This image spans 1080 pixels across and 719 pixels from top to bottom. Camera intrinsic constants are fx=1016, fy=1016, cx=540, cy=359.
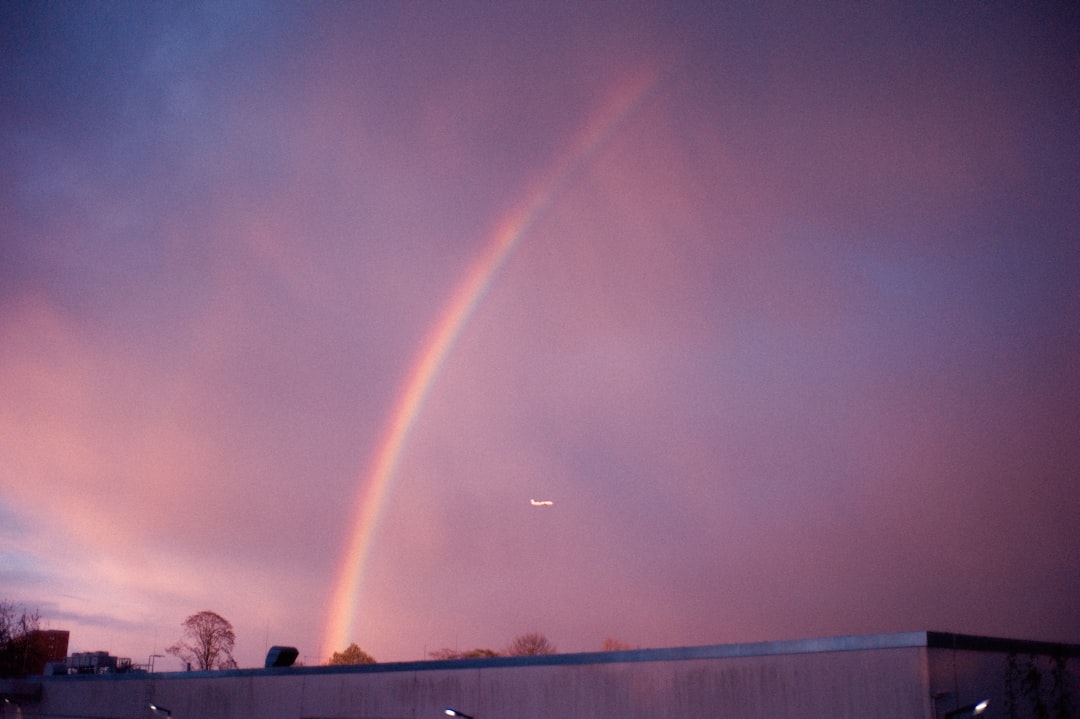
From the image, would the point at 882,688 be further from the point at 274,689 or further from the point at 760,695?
the point at 274,689

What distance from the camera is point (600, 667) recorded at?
2208cm

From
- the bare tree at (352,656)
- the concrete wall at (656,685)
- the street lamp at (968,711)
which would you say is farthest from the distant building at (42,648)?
the street lamp at (968,711)

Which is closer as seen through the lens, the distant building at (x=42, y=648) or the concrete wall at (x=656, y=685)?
the concrete wall at (x=656, y=685)

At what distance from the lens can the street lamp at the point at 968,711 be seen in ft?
54.4

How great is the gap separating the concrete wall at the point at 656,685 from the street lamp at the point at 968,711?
0.15 metres

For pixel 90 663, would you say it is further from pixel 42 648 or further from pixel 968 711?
pixel 42 648

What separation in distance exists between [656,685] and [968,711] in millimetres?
6231

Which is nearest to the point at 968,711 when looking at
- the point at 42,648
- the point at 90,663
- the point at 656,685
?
the point at 656,685

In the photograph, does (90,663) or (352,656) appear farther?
(352,656)

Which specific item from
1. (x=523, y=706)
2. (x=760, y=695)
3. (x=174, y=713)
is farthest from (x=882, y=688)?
(x=174, y=713)

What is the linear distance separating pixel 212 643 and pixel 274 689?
2546 inches

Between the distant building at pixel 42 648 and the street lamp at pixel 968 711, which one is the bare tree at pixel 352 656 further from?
the street lamp at pixel 968 711

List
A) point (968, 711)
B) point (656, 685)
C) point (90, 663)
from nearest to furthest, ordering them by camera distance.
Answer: point (968, 711) → point (656, 685) → point (90, 663)

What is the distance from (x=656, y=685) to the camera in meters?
20.9
